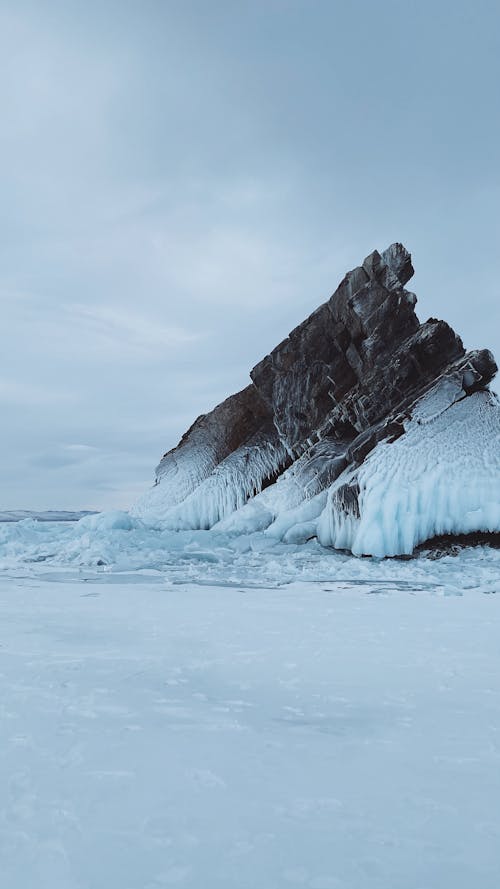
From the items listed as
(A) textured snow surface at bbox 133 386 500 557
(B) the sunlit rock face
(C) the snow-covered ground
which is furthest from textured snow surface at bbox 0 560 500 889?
(B) the sunlit rock face

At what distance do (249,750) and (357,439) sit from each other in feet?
40.9

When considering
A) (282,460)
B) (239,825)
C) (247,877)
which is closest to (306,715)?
(239,825)

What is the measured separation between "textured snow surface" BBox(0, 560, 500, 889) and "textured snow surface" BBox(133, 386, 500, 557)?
19.2 ft

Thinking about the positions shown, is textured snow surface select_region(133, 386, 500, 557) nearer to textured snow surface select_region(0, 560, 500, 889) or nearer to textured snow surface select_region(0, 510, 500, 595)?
textured snow surface select_region(0, 510, 500, 595)

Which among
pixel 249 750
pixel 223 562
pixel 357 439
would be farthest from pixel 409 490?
pixel 249 750

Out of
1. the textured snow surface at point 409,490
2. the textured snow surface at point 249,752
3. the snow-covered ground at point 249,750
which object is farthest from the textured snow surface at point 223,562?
the textured snow surface at point 249,752

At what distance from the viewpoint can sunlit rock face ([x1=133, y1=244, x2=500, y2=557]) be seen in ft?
36.7

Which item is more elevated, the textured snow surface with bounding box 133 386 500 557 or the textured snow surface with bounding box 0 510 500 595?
the textured snow surface with bounding box 133 386 500 557

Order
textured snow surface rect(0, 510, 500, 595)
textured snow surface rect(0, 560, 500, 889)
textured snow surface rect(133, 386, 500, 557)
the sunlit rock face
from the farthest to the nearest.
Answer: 1. the sunlit rock face
2. textured snow surface rect(133, 386, 500, 557)
3. textured snow surface rect(0, 510, 500, 595)
4. textured snow surface rect(0, 560, 500, 889)

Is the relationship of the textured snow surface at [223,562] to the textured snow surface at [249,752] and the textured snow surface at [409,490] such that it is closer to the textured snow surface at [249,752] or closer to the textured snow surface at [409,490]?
the textured snow surface at [409,490]

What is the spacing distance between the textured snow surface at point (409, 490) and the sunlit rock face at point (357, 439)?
2cm

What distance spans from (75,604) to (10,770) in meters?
4.16

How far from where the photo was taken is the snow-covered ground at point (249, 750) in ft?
5.24

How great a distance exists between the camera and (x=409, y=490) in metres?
11.2
